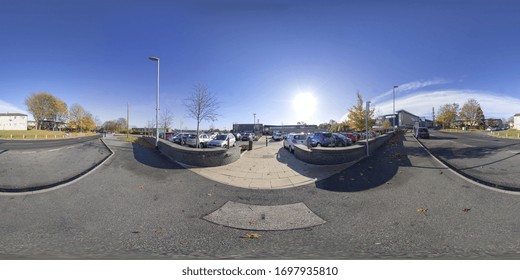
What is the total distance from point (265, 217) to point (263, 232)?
1.83 feet

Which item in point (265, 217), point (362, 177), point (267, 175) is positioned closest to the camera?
point (265, 217)

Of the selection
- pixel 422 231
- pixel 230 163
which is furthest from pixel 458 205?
pixel 230 163

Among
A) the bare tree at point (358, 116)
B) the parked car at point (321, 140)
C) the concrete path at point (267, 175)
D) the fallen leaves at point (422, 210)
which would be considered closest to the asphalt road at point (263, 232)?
the fallen leaves at point (422, 210)

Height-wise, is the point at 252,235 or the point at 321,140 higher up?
the point at 321,140

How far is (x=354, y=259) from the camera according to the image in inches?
116

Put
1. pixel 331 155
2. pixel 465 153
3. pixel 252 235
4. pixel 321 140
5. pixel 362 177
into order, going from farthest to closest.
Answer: pixel 321 140, pixel 465 153, pixel 331 155, pixel 362 177, pixel 252 235

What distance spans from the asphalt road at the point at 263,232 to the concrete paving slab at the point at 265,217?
0.62ft

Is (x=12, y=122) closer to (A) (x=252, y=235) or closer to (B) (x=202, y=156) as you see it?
(B) (x=202, y=156)

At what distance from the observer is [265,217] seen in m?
4.06

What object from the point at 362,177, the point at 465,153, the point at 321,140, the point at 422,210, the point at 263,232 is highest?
the point at 321,140

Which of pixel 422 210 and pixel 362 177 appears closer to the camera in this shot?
pixel 422 210

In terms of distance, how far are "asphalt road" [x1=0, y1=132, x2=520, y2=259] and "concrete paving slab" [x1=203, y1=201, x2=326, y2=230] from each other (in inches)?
7.5

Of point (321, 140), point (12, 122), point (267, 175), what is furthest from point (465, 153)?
point (12, 122)

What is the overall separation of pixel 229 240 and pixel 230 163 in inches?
247
